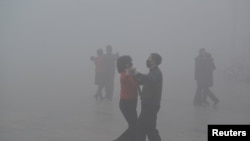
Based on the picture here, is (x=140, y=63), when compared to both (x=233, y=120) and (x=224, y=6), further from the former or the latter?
(x=224, y=6)

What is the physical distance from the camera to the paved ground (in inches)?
377

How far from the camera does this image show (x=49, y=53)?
35500mm

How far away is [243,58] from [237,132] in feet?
70.8

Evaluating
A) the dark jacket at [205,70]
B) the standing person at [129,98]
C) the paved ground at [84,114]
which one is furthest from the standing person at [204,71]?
the standing person at [129,98]

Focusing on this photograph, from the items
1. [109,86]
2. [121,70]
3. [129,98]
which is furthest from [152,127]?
[109,86]

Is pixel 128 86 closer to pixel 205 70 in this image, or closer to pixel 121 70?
pixel 121 70

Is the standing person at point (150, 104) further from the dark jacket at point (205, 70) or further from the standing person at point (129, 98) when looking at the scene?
the dark jacket at point (205, 70)

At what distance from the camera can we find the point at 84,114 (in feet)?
39.3

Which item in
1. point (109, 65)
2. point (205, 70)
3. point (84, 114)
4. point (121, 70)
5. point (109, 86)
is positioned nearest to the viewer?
Answer: point (121, 70)

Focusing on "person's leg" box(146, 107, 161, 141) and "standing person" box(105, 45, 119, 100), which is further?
"standing person" box(105, 45, 119, 100)

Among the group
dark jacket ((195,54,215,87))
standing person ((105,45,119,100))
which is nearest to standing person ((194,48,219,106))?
dark jacket ((195,54,215,87))

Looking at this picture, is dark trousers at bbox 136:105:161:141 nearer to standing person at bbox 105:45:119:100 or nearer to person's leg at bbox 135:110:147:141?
person's leg at bbox 135:110:147:141

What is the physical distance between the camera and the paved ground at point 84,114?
9.57m

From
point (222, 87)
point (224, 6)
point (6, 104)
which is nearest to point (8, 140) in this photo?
point (6, 104)
